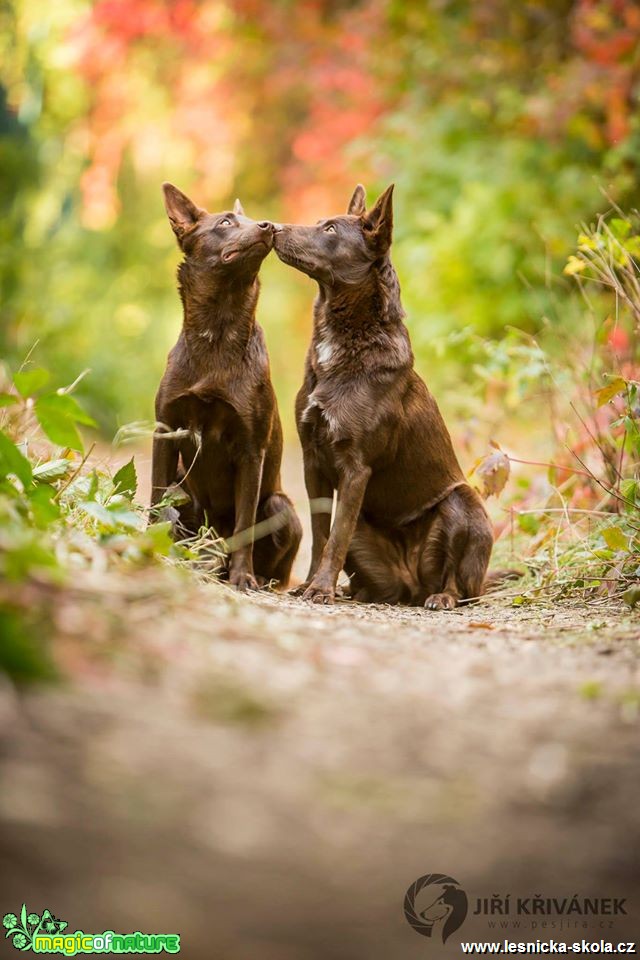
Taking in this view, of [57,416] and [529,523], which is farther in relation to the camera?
[529,523]

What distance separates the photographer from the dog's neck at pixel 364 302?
4.59 m

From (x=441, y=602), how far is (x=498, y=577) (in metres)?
0.57

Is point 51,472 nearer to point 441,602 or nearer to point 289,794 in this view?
point 441,602

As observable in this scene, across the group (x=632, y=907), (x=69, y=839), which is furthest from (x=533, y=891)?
(x=69, y=839)

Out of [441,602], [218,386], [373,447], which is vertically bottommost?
[441,602]

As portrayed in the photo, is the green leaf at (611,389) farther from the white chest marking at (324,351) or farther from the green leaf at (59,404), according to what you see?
the green leaf at (59,404)

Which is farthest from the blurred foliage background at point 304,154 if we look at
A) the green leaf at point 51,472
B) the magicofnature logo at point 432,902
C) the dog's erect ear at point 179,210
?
the magicofnature logo at point 432,902

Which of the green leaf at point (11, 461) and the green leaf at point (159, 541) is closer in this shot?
the green leaf at point (11, 461)

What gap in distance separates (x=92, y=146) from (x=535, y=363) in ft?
33.3

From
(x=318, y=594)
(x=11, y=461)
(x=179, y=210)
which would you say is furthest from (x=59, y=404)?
(x=179, y=210)

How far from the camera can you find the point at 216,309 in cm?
444

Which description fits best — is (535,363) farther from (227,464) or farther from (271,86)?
(271,86)

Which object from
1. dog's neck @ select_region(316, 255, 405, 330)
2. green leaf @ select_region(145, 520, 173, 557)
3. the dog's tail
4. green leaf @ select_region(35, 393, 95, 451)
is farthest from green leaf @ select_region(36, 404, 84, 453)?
the dog's tail

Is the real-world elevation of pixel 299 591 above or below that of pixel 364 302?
below
